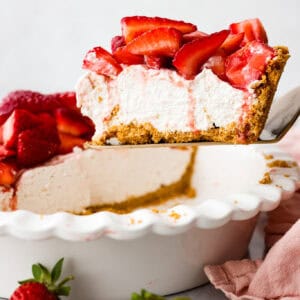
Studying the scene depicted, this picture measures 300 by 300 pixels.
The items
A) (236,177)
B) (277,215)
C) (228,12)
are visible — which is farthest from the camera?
(228,12)

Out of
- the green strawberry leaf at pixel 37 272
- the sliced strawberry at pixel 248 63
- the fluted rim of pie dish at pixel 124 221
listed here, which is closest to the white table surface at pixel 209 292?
the fluted rim of pie dish at pixel 124 221

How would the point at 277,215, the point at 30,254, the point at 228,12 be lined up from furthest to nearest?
1. the point at 228,12
2. the point at 277,215
3. the point at 30,254

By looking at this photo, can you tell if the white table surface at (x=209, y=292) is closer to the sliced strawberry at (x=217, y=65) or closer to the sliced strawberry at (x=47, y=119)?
the sliced strawberry at (x=217, y=65)

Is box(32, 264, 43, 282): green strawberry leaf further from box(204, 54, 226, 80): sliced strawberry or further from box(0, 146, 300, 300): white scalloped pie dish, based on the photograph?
box(204, 54, 226, 80): sliced strawberry

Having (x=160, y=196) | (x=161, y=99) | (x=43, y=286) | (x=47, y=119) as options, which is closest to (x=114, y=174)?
(x=160, y=196)

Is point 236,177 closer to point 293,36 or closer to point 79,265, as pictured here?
point 79,265

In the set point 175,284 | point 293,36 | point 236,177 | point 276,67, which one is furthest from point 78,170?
point 293,36
